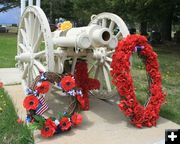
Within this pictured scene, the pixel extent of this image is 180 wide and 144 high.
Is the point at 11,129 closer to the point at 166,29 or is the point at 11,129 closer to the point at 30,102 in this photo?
the point at 30,102

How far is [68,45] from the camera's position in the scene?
4863mm

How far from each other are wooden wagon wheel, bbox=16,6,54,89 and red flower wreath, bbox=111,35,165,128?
85 cm

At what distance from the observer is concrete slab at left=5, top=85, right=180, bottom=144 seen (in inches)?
159

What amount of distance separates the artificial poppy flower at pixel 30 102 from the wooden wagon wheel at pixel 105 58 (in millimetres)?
1402

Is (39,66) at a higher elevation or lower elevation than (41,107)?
higher

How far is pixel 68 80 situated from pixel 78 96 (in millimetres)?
278

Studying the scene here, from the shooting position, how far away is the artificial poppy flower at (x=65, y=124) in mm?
4219

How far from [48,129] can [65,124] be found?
235mm

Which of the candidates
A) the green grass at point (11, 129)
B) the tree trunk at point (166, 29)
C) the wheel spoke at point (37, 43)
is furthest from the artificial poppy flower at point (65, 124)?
the tree trunk at point (166, 29)

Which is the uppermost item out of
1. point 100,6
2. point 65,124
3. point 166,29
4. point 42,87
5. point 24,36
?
point 100,6

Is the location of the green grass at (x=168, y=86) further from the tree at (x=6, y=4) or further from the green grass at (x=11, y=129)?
the tree at (x=6, y=4)

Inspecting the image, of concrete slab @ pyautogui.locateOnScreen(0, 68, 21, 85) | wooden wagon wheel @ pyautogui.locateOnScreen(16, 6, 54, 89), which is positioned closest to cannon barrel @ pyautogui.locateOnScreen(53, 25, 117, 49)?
wooden wagon wheel @ pyautogui.locateOnScreen(16, 6, 54, 89)

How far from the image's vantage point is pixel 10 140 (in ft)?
13.0

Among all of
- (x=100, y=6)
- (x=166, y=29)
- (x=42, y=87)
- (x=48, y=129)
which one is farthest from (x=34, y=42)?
(x=166, y=29)
